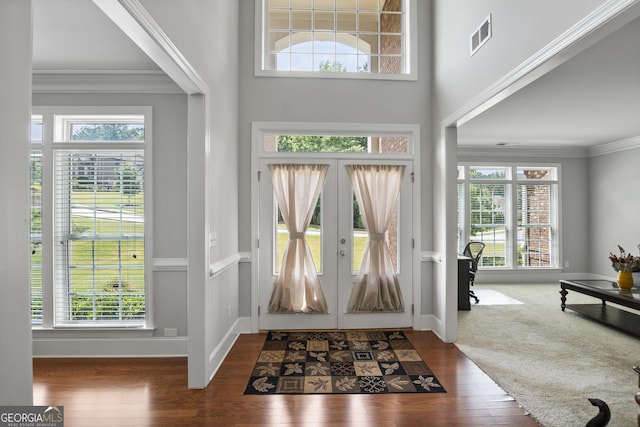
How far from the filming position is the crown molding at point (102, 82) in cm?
338

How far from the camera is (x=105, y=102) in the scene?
3.46m

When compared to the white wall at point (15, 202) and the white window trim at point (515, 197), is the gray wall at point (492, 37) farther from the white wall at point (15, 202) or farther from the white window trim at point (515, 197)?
the white window trim at point (515, 197)

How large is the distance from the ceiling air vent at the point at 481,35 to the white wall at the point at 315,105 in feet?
3.55

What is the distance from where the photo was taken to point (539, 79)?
11.9 ft

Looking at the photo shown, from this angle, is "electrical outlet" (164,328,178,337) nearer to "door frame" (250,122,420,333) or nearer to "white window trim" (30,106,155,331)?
"white window trim" (30,106,155,331)

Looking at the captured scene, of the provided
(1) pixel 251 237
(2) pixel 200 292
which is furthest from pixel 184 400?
(1) pixel 251 237

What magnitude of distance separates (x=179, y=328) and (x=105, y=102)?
232 cm

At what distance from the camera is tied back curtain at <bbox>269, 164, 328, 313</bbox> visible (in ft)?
13.9

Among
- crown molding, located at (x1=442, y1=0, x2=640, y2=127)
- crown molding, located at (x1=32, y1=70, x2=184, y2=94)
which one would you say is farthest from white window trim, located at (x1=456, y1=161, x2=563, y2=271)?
crown molding, located at (x1=32, y1=70, x2=184, y2=94)

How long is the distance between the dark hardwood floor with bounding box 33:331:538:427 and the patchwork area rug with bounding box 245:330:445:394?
0.11 m

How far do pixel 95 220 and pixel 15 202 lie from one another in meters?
2.73

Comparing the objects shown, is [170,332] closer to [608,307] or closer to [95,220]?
[95,220]

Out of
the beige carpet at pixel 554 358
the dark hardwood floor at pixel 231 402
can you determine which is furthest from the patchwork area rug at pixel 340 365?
the beige carpet at pixel 554 358

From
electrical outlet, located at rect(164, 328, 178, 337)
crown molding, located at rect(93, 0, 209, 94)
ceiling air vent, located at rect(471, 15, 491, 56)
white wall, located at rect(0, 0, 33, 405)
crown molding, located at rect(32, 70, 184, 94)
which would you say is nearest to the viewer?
white wall, located at rect(0, 0, 33, 405)
